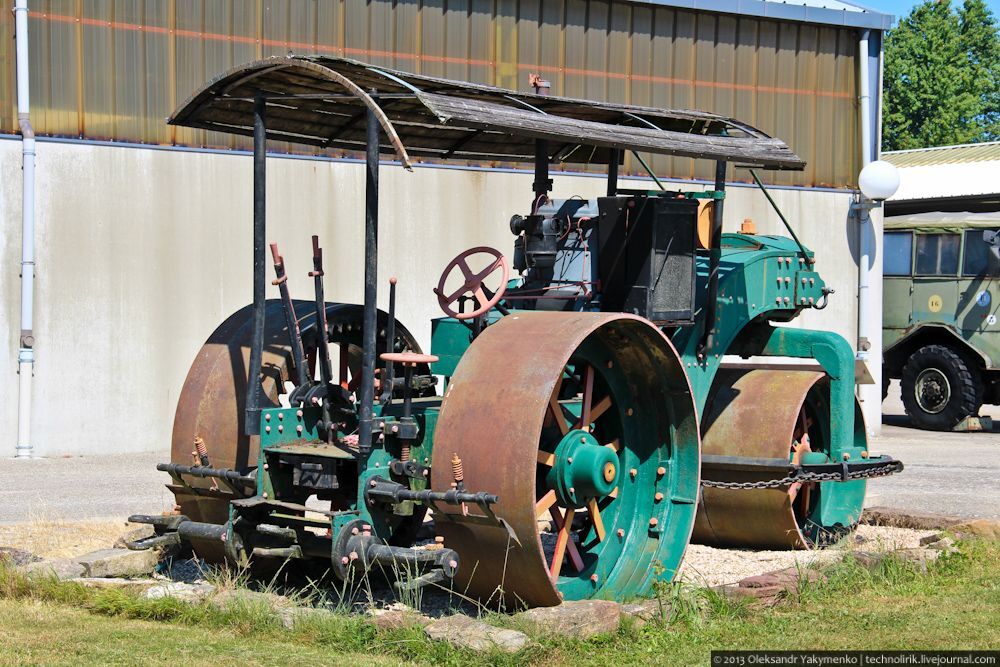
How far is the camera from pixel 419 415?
22.3 feet

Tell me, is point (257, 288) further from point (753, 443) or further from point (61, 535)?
point (753, 443)

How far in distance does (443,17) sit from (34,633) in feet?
32.1

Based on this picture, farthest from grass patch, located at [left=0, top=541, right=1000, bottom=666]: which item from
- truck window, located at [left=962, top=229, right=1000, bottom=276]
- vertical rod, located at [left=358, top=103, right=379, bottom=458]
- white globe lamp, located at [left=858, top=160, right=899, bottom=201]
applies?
truck window, located at [left=962, top=229, right=1000, bottom=276]

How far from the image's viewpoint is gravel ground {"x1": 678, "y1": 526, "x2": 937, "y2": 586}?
26.1ft

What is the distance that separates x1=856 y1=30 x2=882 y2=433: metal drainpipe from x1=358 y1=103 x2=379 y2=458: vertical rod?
A: 11.6 m

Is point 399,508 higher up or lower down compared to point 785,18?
lower down

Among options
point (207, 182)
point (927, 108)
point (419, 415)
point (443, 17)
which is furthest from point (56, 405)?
point (927, 108)

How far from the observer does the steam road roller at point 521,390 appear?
6211mm

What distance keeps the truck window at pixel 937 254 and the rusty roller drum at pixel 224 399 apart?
1249 cm

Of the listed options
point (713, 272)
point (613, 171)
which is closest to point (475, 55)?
point (613, 171)

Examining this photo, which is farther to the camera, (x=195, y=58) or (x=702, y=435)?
(x=195, y=58)

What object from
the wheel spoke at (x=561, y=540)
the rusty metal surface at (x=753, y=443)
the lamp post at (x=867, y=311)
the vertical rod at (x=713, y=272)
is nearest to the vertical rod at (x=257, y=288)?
the wheel spoke at (x=561, y=540)

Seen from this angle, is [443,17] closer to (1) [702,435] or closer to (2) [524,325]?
(1) [702,435]

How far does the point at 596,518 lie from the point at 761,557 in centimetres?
182
